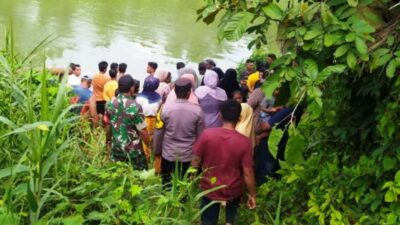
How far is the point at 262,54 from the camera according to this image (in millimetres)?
9195

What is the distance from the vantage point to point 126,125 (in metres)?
4.13

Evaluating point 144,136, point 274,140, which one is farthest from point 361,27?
point 144,136

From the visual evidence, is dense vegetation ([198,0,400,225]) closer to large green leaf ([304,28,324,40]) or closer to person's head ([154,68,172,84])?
large green leaf ([304,28,324,40])

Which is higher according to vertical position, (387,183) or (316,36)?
(316,36)

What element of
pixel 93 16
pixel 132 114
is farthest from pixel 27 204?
pixel 93 16

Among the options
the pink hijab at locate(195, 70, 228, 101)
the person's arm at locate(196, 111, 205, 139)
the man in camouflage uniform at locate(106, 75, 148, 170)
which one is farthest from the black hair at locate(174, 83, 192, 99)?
the pink hijab at locate(195, 70, 228, 101)

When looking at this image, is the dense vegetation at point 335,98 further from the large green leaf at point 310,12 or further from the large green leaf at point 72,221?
the large green leaf at point 72,221

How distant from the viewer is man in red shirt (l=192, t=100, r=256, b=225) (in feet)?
11.3

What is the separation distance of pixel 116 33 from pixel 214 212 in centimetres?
1407

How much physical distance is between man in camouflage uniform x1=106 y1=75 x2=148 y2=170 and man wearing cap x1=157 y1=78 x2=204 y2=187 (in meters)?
0.20

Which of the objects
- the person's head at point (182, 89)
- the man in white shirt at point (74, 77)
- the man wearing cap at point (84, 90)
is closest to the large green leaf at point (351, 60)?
the person's head at point (182, 89)

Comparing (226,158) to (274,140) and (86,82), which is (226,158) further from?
(86,82)

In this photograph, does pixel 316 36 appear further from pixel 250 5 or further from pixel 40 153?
pixel 40 153

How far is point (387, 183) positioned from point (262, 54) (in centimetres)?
640
